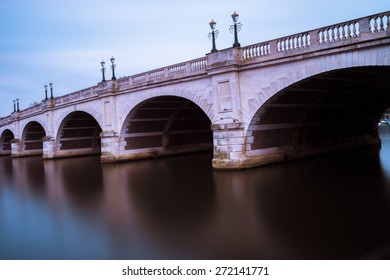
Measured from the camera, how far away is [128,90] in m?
21.3

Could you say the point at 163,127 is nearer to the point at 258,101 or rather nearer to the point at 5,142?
the point at 258,101

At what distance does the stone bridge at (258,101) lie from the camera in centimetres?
1205

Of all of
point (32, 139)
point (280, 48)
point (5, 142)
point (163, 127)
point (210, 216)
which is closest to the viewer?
point (210, 216)

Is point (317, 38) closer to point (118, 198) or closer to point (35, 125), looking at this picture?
point (118, 198)

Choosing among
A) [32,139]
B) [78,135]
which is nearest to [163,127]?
[78,135]

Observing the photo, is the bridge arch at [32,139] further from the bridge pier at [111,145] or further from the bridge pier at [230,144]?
the bridge pier at [230,144]

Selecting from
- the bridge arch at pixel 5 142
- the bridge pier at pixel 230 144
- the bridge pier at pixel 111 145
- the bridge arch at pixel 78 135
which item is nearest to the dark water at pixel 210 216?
the bridge pier at pixel 230 144

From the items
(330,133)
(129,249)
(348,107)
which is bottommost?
(129,249)

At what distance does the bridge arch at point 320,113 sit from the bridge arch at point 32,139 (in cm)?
2973

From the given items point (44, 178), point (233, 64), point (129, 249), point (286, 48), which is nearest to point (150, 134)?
point (44, 178)

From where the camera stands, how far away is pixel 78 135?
3228 cm

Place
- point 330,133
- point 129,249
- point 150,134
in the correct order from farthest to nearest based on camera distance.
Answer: point 150,134
point 330,133
point 129,249

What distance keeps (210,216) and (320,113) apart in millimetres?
11653
